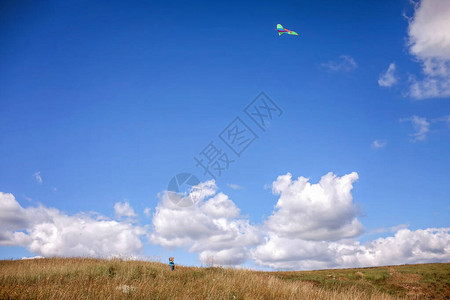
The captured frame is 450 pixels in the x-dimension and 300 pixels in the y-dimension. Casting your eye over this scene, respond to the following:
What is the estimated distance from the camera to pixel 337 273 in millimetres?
25750

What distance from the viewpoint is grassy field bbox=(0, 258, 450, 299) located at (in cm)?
732

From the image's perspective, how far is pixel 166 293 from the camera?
7.59 meters

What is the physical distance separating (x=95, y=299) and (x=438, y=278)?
82.2 ft

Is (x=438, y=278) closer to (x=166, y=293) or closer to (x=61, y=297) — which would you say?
(x=166, y=293)

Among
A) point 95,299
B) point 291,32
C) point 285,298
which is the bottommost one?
point 285,298

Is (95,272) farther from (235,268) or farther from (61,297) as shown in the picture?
(235,268)

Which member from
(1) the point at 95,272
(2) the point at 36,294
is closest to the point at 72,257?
(1) the point at 95,272

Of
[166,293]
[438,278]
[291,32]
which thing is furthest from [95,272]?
[438,278]

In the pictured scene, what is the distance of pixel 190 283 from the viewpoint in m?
9.97

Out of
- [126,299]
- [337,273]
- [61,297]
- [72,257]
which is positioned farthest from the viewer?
[337,273]

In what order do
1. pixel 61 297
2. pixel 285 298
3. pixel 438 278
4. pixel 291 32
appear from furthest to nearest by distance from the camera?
pixel 438 278 → pixel 291 32 → pixel 285 298 → pixel 61 297

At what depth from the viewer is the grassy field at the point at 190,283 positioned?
24.0 ft

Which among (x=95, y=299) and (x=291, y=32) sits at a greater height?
(x=291, y=32)

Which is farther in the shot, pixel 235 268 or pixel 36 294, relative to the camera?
pixel 235 268
